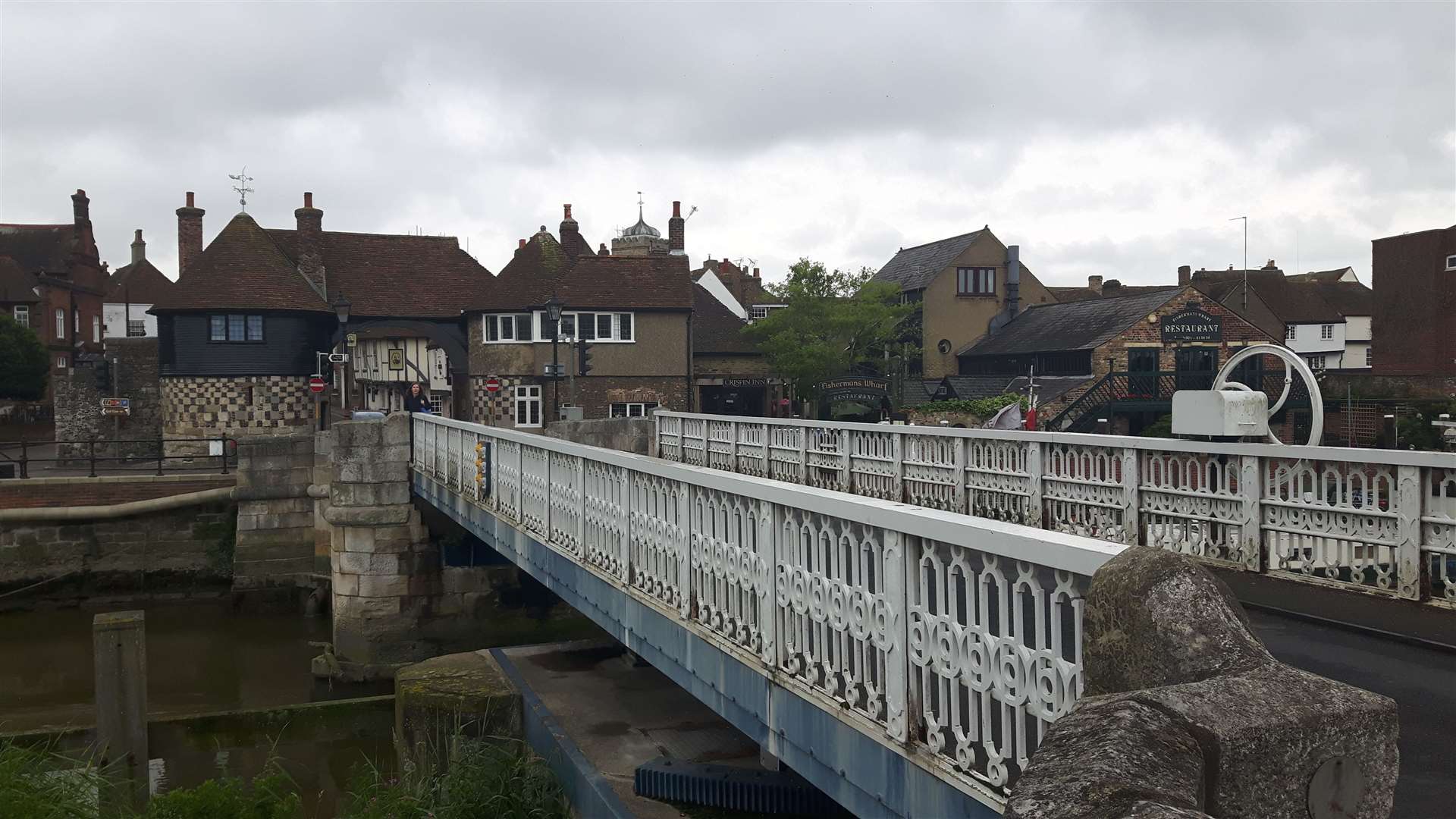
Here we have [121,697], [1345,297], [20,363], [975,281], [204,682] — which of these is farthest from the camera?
[1345,297]

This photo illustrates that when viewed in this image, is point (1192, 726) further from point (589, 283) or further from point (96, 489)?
point (589, 283)

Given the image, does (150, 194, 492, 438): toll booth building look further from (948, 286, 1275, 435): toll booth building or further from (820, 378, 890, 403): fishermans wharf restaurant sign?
(948, 286, 1275, 435): toll booth building

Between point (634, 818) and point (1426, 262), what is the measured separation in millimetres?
53662

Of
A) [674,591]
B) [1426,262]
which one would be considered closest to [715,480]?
[674,591]

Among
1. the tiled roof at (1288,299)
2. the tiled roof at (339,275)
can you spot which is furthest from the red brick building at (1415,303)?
the tiled roof at (339,275)

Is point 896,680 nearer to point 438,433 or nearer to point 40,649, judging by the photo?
point 438,433

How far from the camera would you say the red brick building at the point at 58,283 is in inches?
2494

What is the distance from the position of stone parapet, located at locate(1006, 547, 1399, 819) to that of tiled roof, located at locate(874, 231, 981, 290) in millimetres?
46464

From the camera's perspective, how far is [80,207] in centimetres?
7025

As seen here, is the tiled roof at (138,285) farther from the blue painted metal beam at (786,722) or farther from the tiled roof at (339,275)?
the blue painted metal beam at (786,722)

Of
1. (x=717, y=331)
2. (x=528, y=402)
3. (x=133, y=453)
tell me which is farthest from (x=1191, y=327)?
(x=133, y=453)

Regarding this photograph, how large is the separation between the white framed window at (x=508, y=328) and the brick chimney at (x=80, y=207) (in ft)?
146

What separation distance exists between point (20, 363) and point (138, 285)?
23455 mm

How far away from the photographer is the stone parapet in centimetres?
220
